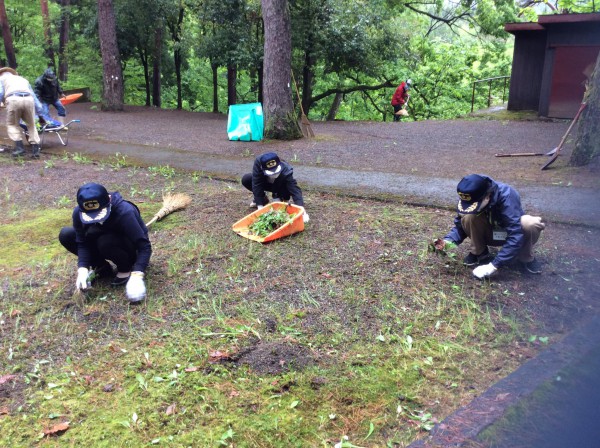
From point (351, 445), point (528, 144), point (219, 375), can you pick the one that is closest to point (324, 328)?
point (219, 375)

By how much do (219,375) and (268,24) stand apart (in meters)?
8.98

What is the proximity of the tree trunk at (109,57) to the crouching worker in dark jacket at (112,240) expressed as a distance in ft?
44.1

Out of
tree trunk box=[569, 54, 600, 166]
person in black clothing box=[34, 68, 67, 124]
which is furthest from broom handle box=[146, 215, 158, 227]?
person in black clothing box=[34, 68, 67, 124]

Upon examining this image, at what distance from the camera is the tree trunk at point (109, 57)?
1550 cm

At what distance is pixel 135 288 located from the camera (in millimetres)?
3922

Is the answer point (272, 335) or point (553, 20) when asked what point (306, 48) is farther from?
point (272, 335)

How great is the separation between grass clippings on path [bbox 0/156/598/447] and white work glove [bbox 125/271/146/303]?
8 cm

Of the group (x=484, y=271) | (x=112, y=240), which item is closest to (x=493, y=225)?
(x=484, y=271)

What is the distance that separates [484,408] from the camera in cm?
269

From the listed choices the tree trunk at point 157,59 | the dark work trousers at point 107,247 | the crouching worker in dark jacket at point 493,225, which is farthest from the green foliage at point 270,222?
the tree trunk at point 157,59

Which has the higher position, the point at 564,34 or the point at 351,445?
the point at 564,34

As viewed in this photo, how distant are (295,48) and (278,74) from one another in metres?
5.59

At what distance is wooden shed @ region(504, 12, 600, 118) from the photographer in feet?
43.5

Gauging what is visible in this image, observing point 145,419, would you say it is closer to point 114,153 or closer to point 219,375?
point 219,375
